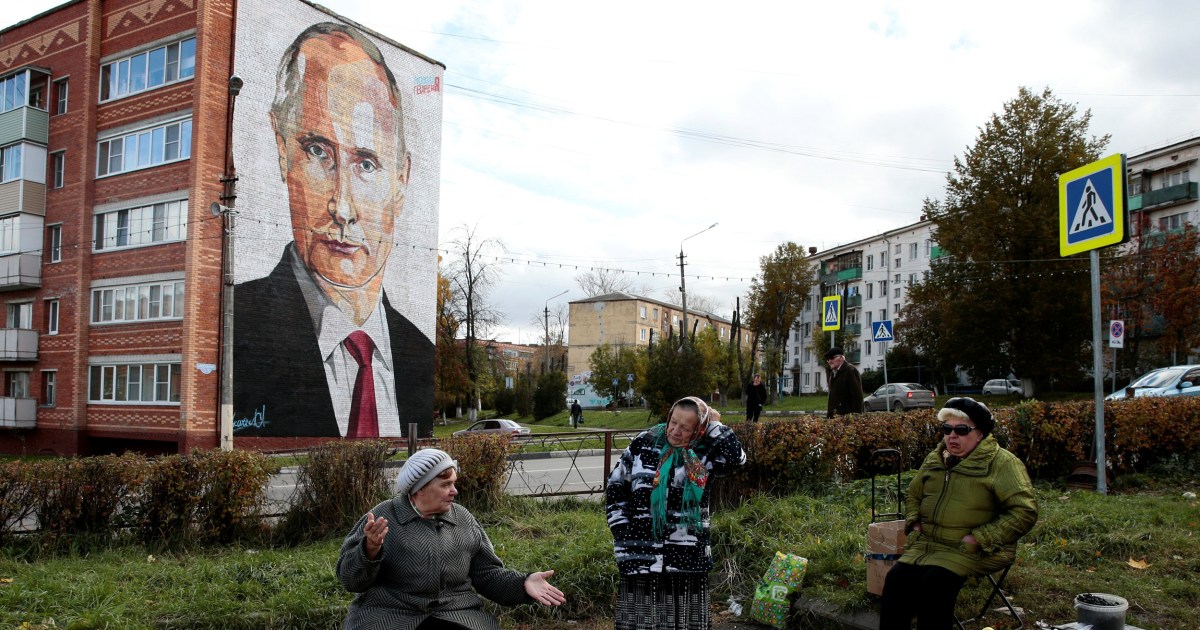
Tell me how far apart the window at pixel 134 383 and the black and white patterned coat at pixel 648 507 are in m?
24.6

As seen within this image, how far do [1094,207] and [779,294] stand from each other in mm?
53634

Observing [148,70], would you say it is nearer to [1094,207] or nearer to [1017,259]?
[1094,207]

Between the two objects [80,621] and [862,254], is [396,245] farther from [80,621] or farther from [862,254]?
[862,254]

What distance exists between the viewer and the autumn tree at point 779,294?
198 ft

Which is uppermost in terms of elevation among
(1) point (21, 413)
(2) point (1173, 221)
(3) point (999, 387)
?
(2) point (1173, 221)

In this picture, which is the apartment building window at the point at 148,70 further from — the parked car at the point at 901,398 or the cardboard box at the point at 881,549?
the parked car at the point at 901,398

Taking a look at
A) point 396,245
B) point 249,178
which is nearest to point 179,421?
point 249,178

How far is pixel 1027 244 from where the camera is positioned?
35.2m

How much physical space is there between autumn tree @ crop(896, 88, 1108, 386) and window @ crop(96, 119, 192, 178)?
32.1 metres

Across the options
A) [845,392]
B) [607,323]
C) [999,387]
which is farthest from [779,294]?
[845,392]

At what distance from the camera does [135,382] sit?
2625 centimetres

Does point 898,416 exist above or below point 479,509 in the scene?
above

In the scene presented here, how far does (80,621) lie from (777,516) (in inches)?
209

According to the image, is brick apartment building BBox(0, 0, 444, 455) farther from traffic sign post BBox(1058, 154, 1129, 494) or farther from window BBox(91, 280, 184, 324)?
traffic sign post BBox(1058, 154, 1129, 494)
